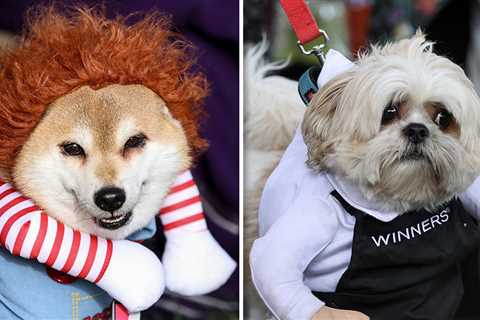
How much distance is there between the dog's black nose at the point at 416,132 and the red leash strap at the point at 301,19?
0.79 ft

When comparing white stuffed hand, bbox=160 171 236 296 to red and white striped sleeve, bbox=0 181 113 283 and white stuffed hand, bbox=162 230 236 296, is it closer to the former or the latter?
white stuffed hand, bbox=162 230 236 296

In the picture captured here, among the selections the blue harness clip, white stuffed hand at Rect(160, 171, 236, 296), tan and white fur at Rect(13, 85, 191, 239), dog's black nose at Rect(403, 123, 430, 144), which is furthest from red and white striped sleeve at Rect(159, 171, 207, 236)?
dog's black nose at Rect(403, 123, 430, 144)

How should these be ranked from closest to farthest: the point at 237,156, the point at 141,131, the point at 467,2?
the point at 141,131 → the point at 237,156 → the point at 467,2

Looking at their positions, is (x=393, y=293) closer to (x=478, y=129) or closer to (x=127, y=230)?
(x=478, y=129)

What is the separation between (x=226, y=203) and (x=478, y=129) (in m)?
0.53

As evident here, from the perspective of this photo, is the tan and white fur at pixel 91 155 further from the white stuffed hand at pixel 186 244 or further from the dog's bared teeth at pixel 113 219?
the white stuffed hand at pixel 186 244

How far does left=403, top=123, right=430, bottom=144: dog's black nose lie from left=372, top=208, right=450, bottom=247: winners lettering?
132 millimetres

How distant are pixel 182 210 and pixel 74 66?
28 centimetres

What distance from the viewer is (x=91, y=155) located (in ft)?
2.72

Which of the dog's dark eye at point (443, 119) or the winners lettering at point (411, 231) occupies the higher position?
the dog's dark eye at point (443, 119)

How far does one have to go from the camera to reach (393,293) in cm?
94

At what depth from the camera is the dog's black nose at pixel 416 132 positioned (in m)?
0.85

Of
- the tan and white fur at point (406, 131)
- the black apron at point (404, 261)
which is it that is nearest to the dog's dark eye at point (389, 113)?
the tan and white fur at point (406, 131)

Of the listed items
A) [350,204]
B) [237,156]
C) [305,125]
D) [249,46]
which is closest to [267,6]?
[249,46]
